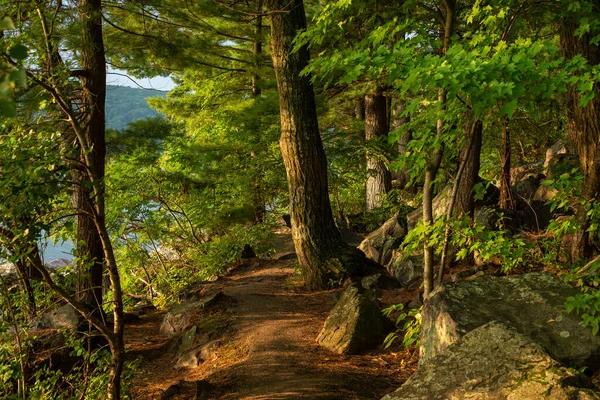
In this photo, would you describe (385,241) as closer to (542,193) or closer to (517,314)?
(542,193)

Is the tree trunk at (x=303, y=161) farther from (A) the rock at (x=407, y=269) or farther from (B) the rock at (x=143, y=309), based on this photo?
(B) the rock at (x=143, y=309)

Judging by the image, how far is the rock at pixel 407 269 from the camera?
7052 mm

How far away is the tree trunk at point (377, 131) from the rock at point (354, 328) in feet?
24.4

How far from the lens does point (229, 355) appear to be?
17.1 ft

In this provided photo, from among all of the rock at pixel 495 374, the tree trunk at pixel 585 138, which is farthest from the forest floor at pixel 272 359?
the tree trunk at pixel 585 138

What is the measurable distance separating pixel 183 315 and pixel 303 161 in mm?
2840

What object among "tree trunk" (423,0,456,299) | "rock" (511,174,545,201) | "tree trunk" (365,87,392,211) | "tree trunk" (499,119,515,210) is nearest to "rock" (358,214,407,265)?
"tree trunk" (499,119,515,210)

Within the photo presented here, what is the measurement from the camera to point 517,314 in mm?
3902

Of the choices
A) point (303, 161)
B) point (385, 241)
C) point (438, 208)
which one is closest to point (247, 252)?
point (385, 241)

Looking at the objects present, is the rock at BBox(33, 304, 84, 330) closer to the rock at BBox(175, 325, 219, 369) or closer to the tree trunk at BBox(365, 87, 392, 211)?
the rock at BBox(175, 325, 219, 369)

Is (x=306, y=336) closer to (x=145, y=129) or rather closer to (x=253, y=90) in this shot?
(x=145, y=129)

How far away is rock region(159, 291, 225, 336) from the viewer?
22.1ft

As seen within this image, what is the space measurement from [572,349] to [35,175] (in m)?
3.96

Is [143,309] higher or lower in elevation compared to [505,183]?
lower
